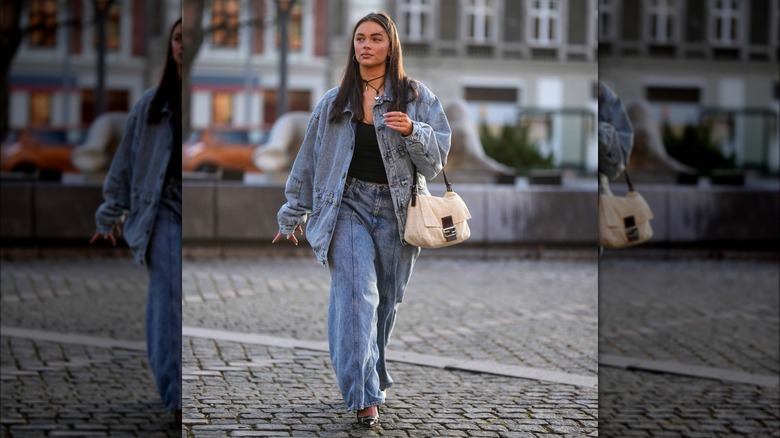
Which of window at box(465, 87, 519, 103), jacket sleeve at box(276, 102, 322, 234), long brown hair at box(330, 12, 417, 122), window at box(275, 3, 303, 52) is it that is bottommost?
window at box(465, 87, 519, 103)

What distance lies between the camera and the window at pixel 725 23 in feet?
121

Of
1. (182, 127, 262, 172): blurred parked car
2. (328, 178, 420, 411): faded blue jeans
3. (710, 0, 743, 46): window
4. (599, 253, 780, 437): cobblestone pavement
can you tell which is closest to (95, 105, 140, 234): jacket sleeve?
(328, 178, 420, 411): faded blue jeans

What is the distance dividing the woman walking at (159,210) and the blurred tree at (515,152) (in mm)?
15164

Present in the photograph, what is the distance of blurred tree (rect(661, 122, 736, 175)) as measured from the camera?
840 inches

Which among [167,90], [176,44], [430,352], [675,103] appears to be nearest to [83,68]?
[675,103]

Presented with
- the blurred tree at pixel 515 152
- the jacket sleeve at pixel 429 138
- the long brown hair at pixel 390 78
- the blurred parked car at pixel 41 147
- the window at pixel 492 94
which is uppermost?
the long brown hair at pixel 390 78

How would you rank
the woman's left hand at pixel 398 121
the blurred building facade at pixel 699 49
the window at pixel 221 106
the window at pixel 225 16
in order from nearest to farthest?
1. the woman's left hand at pixel 398 121
2. the window at pixel 225 16
3. the blurred building facade at pixel 699 49
4. the window at pixel 221 106

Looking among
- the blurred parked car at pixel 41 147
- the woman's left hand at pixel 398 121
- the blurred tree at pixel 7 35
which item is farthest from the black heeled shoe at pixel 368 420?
the blurred parked car at pixel 41 147

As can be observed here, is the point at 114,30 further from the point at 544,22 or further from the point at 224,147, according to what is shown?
the point at 224,147

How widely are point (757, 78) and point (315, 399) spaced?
107 ft

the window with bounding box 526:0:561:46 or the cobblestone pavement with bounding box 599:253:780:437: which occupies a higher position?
the window with bounding box 526:0:561:46

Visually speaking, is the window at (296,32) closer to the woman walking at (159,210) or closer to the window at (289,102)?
the window at (289,102)

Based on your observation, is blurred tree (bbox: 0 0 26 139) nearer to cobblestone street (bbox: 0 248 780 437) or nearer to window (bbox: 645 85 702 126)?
cobblestone street (bbox: 0 248 780 437)

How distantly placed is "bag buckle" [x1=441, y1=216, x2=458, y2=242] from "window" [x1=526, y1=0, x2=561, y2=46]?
33.7 m
